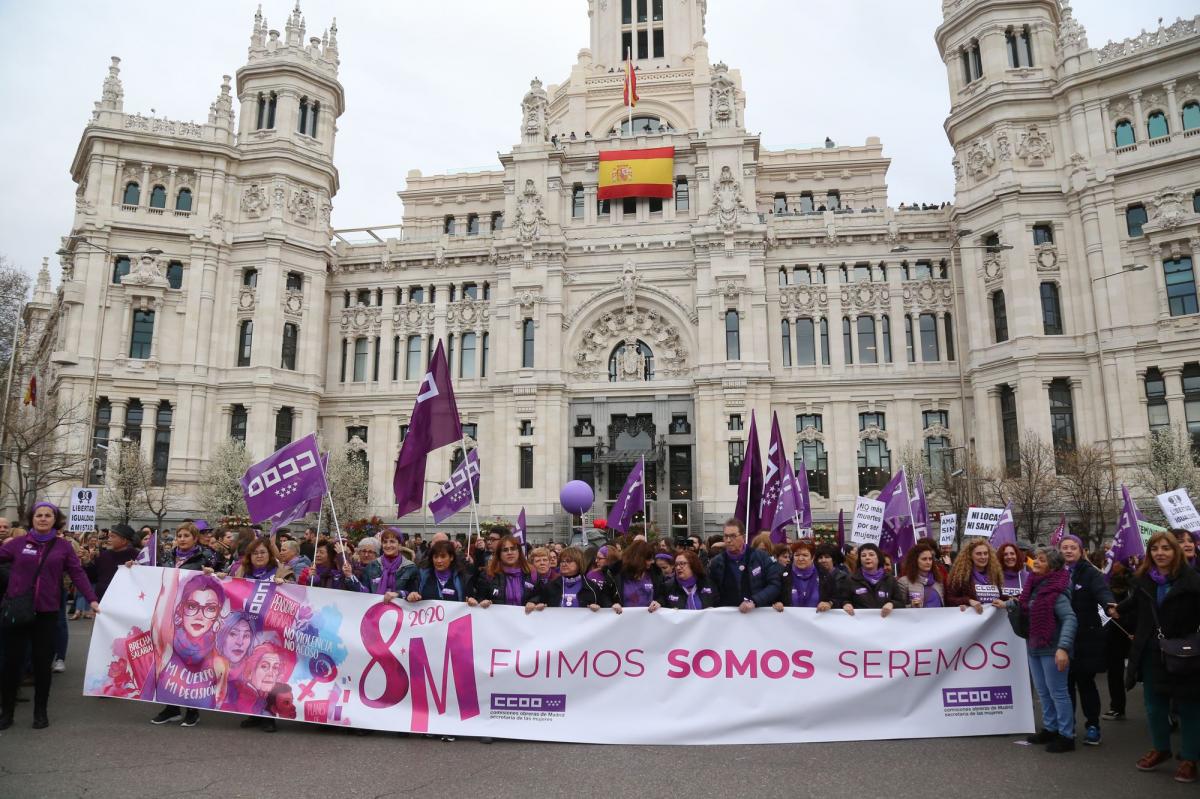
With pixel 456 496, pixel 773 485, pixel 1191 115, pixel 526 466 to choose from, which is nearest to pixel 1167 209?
pixel 1191 115

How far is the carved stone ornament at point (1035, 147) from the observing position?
1590 inches

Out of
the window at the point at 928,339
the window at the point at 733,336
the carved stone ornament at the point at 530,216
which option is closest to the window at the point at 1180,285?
the window at the point at 928,339

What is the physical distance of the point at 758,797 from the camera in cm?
732

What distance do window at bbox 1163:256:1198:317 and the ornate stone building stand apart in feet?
5.95

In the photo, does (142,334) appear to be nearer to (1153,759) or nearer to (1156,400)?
(1153,759)

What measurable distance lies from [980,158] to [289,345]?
4124cm

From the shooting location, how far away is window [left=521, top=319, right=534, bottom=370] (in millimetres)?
46406

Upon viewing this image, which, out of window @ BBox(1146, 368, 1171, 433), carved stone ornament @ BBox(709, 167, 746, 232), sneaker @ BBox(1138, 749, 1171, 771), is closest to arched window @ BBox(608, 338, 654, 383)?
carved stone ornament @ BBox(709, 167, 746, 232)

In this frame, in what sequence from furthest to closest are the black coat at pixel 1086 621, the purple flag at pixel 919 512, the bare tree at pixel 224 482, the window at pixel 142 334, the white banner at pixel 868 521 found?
1. the window at pixel 142 334
2. the bare tree at pixel 224 482
3. the purple flag at pixel 919 512
4. the white banner at pixel 868 521
5. the black coat at pixel 1086 621

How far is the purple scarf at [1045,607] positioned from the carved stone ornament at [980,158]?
38876 millimetres

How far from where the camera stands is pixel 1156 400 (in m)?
36.4

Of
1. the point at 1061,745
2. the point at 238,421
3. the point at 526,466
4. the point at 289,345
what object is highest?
the point at 289,345

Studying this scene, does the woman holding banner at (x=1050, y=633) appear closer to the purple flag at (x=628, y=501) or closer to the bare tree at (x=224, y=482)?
the purple flag at (x=628, y=501)

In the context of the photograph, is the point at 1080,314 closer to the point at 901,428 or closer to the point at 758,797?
the point at 901,428
